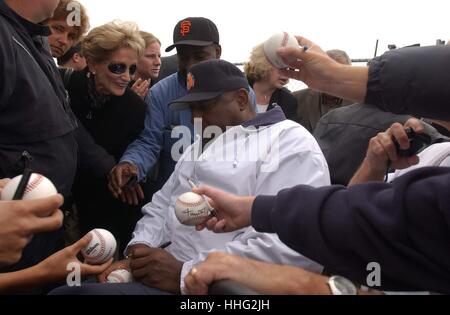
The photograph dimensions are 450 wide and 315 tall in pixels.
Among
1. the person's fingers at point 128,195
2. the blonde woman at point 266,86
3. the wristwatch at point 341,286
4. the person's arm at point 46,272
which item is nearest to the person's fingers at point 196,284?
the wristwatch at point 341,286

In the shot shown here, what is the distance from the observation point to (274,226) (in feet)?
4.91

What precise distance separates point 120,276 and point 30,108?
97cm

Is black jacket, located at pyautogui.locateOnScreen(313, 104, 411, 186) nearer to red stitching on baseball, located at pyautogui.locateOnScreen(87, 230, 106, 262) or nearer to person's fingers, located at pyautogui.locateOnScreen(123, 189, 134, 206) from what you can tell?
person's fingers, located at pyautogui.locateOnScreen(123, 189, 134, 206)

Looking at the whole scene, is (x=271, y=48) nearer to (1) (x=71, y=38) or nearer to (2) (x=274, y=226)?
(2) (x=274, y=226)

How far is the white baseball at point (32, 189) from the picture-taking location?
164 centimetres

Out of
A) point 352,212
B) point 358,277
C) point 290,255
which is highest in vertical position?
point 352,212

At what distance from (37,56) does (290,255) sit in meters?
1.64

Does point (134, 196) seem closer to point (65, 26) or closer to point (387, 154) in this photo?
point (65, 26)

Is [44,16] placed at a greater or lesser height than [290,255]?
greater

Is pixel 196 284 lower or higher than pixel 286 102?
higher

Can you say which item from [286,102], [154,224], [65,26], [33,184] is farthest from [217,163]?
[286,102]

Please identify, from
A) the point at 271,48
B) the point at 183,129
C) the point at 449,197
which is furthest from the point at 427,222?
the point at 183,129

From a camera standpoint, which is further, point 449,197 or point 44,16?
point 44,16

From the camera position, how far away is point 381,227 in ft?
4.13
